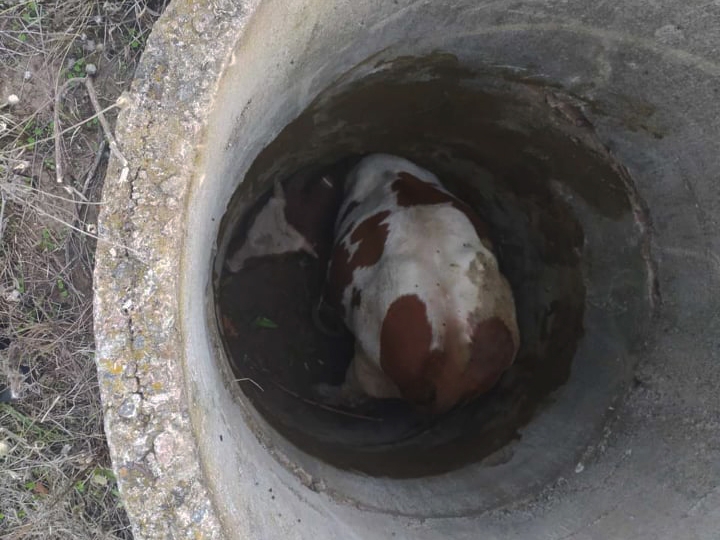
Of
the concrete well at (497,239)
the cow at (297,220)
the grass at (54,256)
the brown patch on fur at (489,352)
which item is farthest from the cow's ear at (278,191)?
the brown patch on fur at (489,352)

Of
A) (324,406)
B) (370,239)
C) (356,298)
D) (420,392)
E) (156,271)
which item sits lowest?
(324,406)

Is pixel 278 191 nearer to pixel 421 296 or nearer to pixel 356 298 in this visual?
pixel 356 298

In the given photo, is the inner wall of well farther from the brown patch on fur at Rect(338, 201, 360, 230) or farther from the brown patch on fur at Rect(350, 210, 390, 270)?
the brown patch on fur at Rect(350, 210, 390, 270)

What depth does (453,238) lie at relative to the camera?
2.79 m

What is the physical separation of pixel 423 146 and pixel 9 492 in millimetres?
2471

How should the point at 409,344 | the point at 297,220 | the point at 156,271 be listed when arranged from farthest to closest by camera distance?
the point at 297,220 < the point at 409,344 < the point at 156,271

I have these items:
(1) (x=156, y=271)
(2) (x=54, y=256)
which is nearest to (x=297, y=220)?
(2) (x=54, y=256)

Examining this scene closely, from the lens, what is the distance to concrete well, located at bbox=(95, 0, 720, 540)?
1.61m

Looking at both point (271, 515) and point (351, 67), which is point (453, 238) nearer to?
point (351, 67)

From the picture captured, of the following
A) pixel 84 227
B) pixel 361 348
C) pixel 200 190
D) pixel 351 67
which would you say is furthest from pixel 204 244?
pixel 361 348

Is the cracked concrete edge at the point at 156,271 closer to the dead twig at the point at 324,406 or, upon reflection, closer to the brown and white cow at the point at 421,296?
the brown and white cow at the point at 421,296

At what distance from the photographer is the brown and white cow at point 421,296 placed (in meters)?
2.69

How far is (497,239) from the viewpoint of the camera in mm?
3475

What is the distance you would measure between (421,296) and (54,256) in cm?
145
